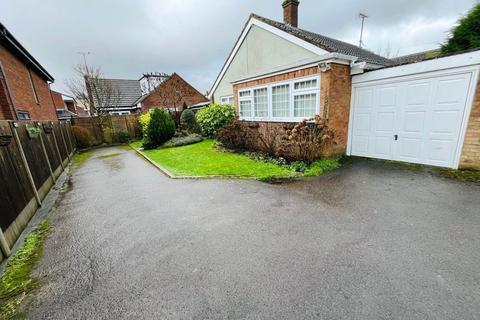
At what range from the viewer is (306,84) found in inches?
277

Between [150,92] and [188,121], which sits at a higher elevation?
[150,92]

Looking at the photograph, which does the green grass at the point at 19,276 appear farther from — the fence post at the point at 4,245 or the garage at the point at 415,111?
the garage at the point at 415,111

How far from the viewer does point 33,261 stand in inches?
112

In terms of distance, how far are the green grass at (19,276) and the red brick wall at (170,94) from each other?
23.1m

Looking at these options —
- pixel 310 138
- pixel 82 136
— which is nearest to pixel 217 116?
pixel 310 138

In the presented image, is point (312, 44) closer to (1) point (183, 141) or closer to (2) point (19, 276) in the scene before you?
(1) point (183, 141)

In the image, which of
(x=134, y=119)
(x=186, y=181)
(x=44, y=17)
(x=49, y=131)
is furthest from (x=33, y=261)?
(x=134, y=119)

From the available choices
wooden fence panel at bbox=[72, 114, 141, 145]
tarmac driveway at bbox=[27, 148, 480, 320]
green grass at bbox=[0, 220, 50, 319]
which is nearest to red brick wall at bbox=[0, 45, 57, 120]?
wooden fence panel at bbox=[72, 114, 141, 145]

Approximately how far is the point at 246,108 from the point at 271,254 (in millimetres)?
8661

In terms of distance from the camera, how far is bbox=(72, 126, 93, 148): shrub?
14198 mm

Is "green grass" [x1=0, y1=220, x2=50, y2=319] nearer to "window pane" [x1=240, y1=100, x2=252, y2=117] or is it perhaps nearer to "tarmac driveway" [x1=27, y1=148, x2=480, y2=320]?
"tarmac driveway" [x1=27, y1=148, x2=480, y2=320]

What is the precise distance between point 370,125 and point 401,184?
8.73 feet

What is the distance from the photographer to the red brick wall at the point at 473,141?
4805 millimetres

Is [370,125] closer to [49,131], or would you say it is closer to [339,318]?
[339,318]
